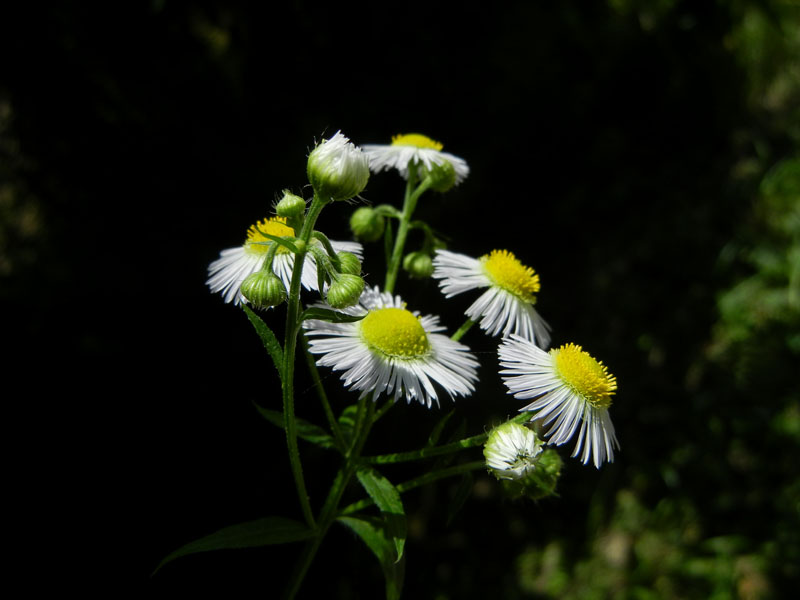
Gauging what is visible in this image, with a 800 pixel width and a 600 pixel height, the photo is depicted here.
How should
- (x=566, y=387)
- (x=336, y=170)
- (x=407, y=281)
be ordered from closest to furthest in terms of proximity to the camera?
(x=336, y=170), (x=566, y=387), (x=407, y=281)

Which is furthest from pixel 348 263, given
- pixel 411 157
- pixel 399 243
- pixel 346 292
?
pixel 411 157

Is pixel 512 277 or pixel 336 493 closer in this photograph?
pixel 336 493

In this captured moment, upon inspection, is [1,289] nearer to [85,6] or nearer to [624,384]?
[85,6]

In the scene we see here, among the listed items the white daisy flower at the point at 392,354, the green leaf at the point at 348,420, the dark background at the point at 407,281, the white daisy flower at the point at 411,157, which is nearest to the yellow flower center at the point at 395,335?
the white daisy flower at the point at 392,354

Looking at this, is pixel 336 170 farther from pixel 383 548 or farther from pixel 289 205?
pixel 383 548

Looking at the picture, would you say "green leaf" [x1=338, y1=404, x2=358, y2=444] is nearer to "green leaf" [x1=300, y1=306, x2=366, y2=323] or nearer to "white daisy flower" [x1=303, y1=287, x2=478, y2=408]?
"white daisy flower" [x1=303, y1=287, x2=478, y2=408]

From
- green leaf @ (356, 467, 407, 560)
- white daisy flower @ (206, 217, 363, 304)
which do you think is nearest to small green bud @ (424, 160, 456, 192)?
white daisy flower @ (206, 217, 363, 304)
